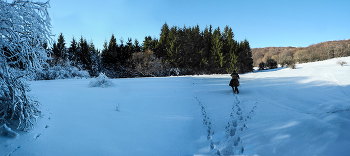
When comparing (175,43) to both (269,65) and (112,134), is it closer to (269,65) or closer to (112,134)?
(269,65)

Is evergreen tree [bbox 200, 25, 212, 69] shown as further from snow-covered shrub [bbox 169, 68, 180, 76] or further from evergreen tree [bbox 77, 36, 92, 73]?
evergreen tree [bbox 77, 36, 92, 73]

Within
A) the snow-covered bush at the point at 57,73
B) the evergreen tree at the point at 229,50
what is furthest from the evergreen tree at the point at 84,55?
the evergreen tree at the point at 229,50

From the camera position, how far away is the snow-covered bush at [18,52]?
216 centimetres

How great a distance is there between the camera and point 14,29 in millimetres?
2293

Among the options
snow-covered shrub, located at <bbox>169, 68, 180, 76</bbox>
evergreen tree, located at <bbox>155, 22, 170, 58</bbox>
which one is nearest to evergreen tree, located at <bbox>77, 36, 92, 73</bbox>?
evergreen tree, located at <bbox>155, 22, 170, 58</bbox>

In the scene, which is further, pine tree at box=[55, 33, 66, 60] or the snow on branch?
pine tree at box=[55, 33, 66, 60]

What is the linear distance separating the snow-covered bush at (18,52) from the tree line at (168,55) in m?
24.5

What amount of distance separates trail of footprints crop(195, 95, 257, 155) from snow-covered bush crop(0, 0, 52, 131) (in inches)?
112

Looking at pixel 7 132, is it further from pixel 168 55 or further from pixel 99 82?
pixel 168 55

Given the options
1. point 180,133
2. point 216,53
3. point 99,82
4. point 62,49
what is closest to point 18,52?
point 180,133

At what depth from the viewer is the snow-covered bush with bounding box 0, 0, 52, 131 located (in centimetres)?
216

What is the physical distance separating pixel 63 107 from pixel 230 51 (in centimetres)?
2889

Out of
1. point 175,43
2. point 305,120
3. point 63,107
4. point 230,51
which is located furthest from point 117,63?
point 305,120

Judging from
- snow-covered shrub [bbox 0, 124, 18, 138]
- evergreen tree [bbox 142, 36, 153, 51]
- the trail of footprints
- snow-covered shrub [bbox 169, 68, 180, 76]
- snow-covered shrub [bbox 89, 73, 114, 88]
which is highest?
evergreen tree [bbox 142, 36, 153, 51]
